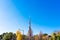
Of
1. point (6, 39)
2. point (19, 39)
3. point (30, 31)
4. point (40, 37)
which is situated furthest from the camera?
point (6, 39)

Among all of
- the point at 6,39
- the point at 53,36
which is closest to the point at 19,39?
the point at 53,36

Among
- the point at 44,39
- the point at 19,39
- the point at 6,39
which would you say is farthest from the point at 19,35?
the point at 6,39

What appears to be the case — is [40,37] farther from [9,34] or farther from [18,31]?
[9,34]

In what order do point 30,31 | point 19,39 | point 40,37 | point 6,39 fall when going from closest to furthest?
point 30,31 < point 19,39 < point 40,37 < point 6,39

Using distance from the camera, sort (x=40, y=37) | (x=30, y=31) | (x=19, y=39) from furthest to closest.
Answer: (x=40, y=37) < (x=19, y=39) < (x=30, y=31)

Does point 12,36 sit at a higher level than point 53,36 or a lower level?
higher

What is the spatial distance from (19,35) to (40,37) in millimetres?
14211

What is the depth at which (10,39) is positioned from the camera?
66.6 metres

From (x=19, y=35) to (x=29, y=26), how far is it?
16.2 ft

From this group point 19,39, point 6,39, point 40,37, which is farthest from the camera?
point 6,39

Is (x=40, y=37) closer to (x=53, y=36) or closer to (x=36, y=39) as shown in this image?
(x=36, y=39)

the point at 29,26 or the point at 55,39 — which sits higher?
the point at 29,26

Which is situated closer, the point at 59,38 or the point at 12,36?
the point at 59,38

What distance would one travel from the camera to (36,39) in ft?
177
